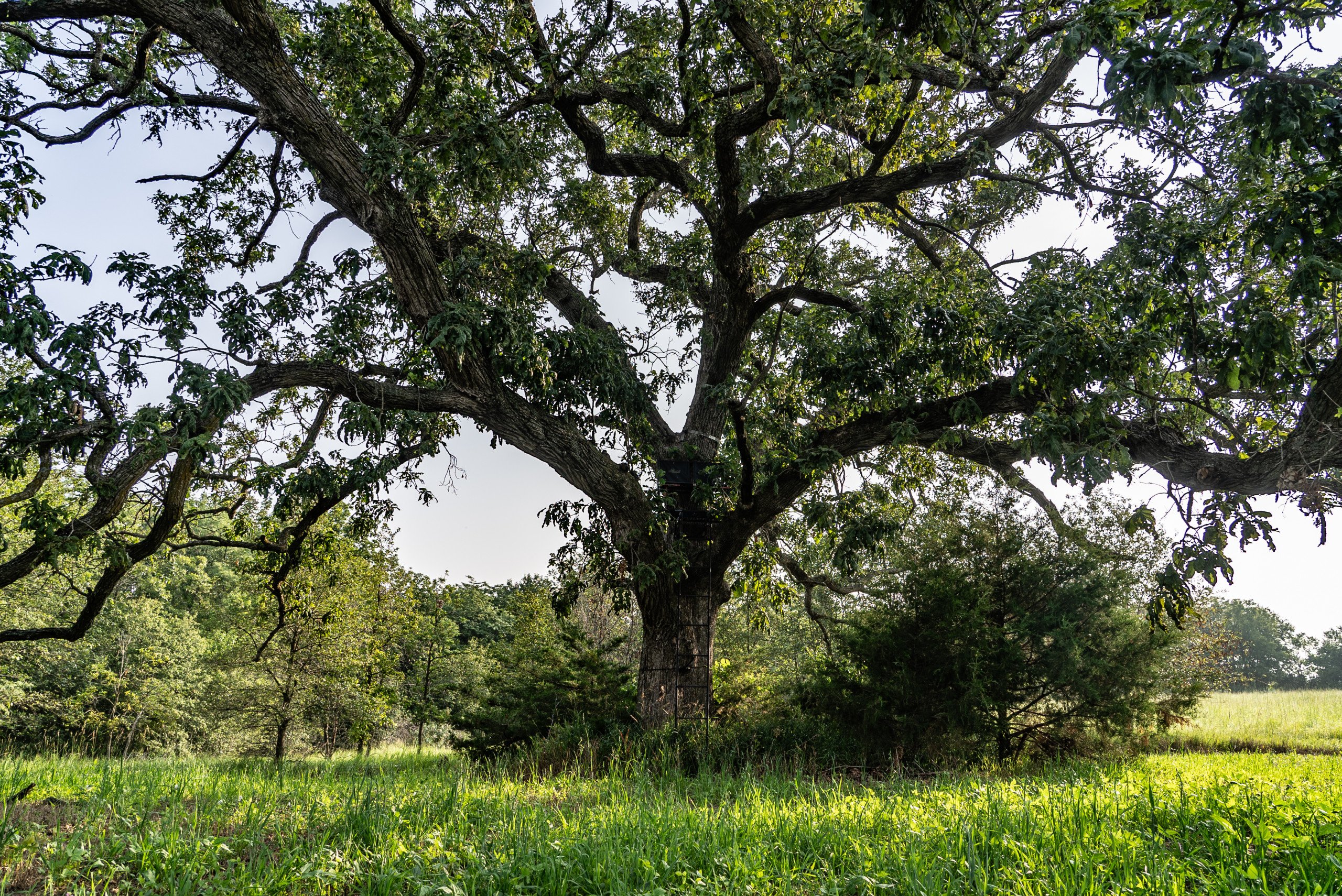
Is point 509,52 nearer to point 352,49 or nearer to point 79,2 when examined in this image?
point 352,49

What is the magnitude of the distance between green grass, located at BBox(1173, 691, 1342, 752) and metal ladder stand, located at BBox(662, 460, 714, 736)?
23.7 ft

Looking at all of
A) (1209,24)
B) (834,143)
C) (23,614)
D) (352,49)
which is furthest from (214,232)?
(23,614)

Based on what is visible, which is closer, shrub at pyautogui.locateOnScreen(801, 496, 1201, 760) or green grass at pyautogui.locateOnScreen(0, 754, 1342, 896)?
green grass at pyautogui.locateOnScreen(0, 754, 1342, 896)

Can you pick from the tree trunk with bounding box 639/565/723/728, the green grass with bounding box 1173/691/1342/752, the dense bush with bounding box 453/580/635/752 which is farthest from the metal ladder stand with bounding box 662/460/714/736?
the green grass with bounding box 1173/691/1342/752

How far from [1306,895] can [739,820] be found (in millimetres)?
2451

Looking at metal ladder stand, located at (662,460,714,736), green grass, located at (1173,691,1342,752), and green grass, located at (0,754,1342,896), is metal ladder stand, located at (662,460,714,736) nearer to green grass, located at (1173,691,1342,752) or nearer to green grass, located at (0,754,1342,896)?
green grass, located at (0,754,1342,896)

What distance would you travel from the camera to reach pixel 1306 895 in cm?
263

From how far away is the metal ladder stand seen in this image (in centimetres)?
873

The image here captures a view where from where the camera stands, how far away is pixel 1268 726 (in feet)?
45.9

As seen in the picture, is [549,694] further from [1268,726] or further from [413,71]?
[1268,726]

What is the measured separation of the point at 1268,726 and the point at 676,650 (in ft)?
43.2

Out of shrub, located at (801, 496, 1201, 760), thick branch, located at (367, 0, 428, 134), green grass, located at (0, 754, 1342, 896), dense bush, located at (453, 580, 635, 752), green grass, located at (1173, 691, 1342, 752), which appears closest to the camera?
green grass, located at (0, 754, 1342, 896)

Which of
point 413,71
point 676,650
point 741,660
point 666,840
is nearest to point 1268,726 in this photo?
point 741,660

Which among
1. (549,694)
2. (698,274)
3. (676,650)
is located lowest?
(549,694)
